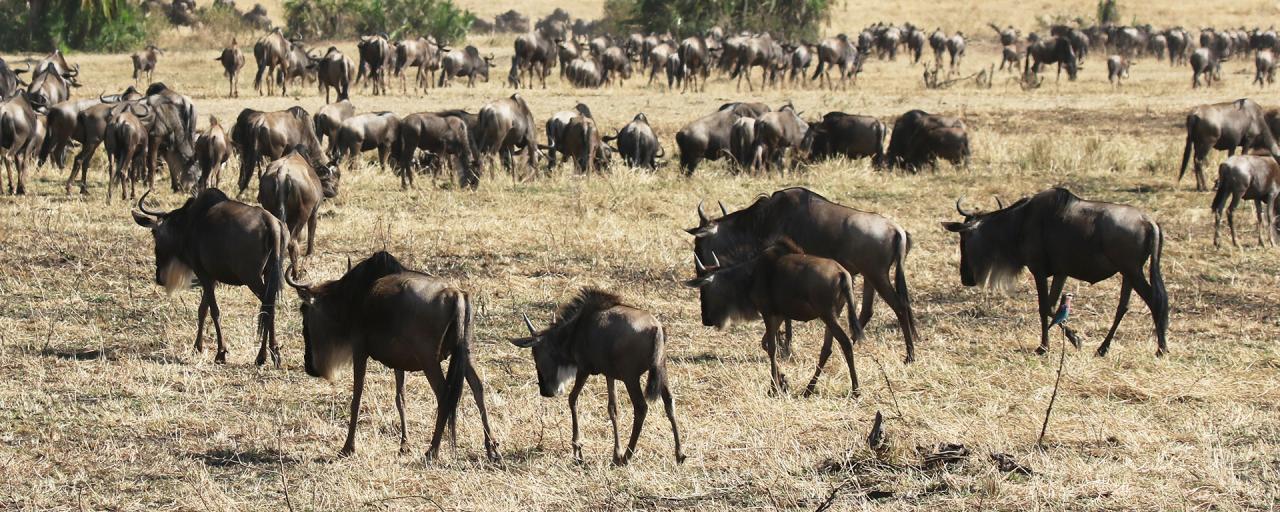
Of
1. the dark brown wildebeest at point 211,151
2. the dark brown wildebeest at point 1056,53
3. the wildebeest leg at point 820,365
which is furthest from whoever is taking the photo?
the dark brown wildebeest at point 1056,53

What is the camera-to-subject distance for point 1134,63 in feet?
139

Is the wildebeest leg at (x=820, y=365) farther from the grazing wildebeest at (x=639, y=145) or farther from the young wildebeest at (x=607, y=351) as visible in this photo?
the grazing wildebeest at (x=639, y=145)

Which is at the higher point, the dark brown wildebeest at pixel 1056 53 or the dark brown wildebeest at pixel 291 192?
the dark brown wildebeest at pixel 1056 53

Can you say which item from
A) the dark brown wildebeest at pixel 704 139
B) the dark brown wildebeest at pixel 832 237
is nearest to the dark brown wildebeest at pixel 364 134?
the dark brown wildebeest at pixel 704 139

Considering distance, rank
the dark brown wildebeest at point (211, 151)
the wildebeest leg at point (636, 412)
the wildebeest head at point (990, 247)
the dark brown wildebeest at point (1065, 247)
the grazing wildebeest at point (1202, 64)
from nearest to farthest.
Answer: the wildebeest leg at point (636, 412) < the dark brown wildebeest at point (1065, 247) < the wildebeest head at point (990, 247) < the dark brown wildebeest at point (211, 151) < the grazing wildebeest at point (1202, 64)

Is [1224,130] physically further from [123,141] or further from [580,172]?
[123,141]

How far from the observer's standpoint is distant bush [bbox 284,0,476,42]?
45375 millimetres

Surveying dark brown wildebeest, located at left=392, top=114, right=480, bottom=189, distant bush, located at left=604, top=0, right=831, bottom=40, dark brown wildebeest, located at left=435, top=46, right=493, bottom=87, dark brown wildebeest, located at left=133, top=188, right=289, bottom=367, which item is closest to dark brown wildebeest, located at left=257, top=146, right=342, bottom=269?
dark brown wildebeest, located at left=133, top=188, right=289, bottom=367

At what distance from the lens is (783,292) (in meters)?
7.87

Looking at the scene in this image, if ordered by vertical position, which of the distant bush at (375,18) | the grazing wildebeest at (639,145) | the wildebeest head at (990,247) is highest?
the distant bush at (375,18)

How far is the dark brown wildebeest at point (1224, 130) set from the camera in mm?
16828

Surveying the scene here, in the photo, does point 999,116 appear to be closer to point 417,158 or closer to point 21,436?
point 417,158

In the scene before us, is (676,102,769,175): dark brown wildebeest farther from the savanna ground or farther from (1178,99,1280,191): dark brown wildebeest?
(1178,99,1280,191): dark brown wildebeest

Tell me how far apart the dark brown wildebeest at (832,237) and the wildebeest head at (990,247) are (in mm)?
658
